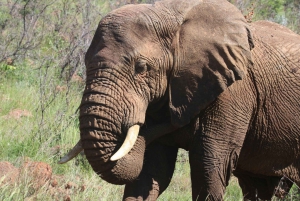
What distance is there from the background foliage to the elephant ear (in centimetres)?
113

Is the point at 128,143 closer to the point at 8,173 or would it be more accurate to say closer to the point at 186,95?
the point at 186,95

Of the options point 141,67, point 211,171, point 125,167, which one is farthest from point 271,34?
point 125,167

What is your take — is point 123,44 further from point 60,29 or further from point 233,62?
point 60,29

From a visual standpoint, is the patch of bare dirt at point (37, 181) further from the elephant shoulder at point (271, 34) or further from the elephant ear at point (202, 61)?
the elephant shoulder at point (271, 34)

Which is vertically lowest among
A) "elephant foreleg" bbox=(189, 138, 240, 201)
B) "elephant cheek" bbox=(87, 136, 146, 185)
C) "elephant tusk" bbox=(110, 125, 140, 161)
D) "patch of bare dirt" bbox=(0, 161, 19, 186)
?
"patch of bare dirt" bbox=(0, 161, 19, 186)

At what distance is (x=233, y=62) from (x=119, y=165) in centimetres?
105

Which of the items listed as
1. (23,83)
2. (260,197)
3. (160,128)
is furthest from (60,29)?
(160,128)

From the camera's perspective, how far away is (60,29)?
12.0m

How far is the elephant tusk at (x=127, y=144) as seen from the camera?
511 cm

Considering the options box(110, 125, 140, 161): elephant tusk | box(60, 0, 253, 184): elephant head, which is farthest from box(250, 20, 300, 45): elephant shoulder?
box(110, 125, 140, 161): elephant tusk

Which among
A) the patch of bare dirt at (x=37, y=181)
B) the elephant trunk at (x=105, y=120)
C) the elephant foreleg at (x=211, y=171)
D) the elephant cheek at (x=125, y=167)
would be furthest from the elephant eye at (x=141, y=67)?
the patch of bare dirt at (x=37, y=181)

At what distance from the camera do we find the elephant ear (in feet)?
18.1

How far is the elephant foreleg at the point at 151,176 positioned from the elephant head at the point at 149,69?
0.43 m

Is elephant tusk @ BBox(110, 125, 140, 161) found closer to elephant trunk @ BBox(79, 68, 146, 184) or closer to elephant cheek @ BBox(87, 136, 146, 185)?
elephant trunk @ BBox(79, 68, 146, 184)
